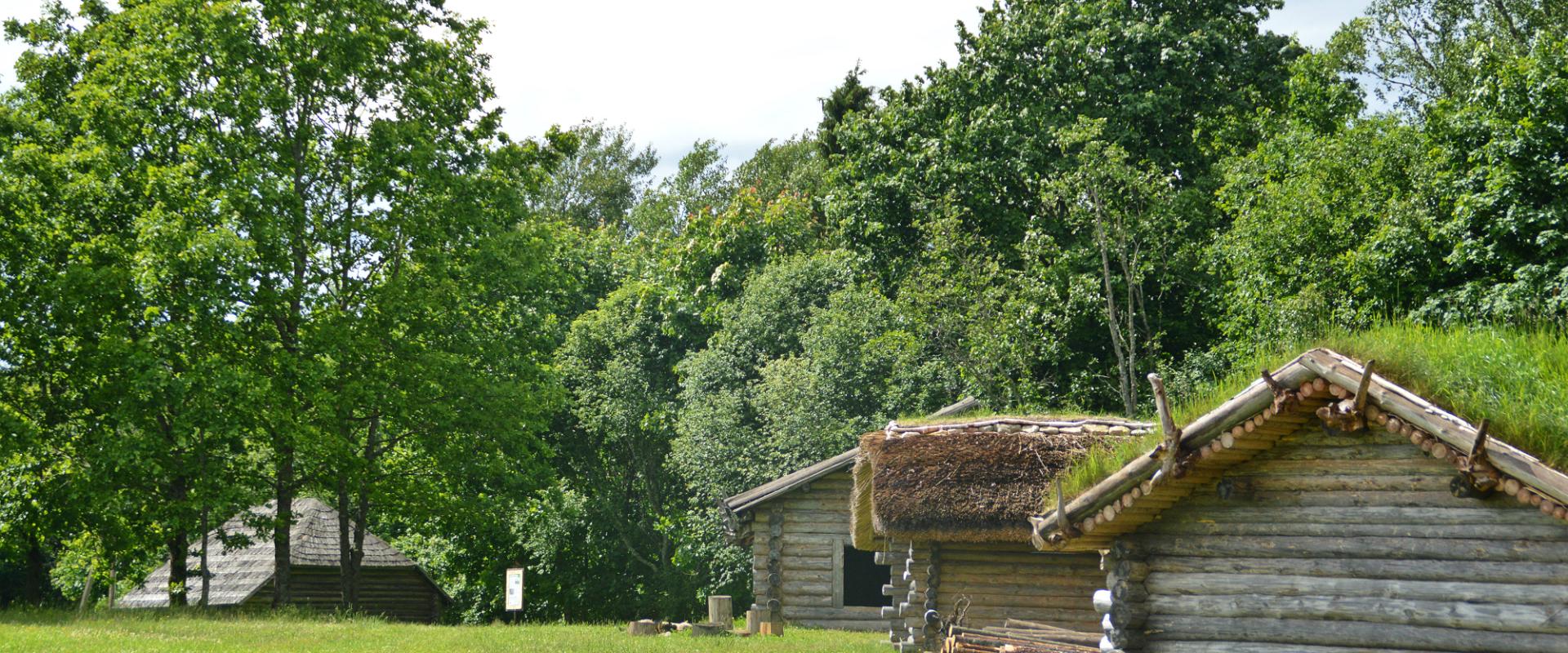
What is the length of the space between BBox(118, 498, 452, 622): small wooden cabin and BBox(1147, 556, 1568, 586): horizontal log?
2521 centimetres

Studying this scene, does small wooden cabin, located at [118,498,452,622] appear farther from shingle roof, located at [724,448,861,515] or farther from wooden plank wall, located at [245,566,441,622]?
shingle roof, located at [724,448,861,515]

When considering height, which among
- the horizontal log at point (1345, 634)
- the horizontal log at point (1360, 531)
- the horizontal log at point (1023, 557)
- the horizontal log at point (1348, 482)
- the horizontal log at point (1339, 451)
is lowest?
the horizontal log at point (1345, 634)

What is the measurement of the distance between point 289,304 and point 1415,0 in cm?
3264

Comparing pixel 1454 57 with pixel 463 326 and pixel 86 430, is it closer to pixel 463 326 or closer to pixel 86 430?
pixel 463 326

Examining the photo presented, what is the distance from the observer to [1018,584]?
16625mm

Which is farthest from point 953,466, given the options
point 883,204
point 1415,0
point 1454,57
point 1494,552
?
point 1415,0

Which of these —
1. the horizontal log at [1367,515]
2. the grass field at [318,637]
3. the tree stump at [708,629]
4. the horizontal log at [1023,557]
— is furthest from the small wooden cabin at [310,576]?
the horizontal log at [1367,515]

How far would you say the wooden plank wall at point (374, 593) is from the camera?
3212 cm

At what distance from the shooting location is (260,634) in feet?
59.9

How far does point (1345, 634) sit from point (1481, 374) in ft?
6.70

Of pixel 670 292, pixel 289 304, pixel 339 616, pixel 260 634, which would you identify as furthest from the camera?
pixel 670 292

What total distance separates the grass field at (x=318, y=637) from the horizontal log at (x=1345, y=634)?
29.8ft

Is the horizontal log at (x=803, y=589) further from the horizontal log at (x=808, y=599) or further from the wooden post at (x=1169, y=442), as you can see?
the wooden post at (x=1169, y=442)

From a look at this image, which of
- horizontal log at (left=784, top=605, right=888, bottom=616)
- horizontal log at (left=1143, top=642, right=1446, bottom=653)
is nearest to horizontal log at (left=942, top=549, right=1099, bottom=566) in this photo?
horizontal log at (left=1143, top=642, right=1446, bottom=653)
